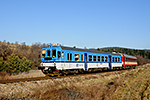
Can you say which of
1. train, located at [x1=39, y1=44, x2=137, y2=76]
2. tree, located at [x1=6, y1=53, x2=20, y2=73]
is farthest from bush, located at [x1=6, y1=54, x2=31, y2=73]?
train, located at [x1=39, y1=44, x2=137, y2=76]

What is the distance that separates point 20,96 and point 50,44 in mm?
9608

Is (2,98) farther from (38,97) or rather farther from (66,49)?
(66,49)

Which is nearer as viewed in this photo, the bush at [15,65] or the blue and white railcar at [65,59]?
the blue and white railcar at [65,59]

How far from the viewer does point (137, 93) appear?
10234mm

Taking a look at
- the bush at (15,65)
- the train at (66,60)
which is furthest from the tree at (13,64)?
the train at (66,60)

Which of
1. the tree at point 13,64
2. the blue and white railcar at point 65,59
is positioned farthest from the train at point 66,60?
the tree at point 13,64

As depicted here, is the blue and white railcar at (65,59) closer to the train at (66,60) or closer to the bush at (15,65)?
the train at (66,60)

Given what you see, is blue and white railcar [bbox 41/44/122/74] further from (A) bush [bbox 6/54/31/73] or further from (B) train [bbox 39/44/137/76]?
(A) bush [bbox 6/54/31/73]

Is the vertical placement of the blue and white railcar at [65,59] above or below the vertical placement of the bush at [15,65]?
above

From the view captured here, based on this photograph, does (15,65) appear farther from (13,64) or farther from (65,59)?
(65,59)

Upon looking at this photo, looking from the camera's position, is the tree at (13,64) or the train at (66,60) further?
the tree at (13,64)

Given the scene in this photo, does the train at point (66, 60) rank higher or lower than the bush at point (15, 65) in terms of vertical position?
higher

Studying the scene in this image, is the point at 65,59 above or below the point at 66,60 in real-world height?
above

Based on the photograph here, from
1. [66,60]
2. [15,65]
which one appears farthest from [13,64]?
[66,60]
